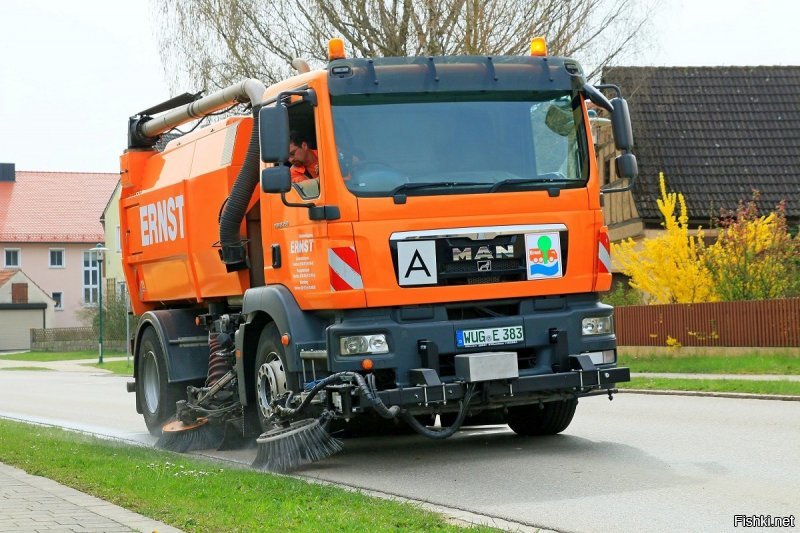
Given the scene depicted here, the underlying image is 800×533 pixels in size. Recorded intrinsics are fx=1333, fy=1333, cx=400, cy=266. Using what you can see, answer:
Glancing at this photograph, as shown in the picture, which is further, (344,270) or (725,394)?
(725,394)

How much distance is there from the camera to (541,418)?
12.5 metres

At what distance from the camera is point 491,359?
10.4m

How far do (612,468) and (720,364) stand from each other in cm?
1453

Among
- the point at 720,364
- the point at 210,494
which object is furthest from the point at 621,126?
the point at 720,364

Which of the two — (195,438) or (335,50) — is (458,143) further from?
(195,438)

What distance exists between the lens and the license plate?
10562mm

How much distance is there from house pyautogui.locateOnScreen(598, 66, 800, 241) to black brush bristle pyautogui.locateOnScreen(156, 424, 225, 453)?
79.6 feet

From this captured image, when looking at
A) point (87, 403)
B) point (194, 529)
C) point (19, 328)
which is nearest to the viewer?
point (194, 529)

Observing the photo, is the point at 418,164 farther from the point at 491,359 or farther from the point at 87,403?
the point at 87,403

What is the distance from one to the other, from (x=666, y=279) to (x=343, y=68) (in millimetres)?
18990

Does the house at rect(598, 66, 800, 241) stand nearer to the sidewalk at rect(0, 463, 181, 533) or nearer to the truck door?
the truck door

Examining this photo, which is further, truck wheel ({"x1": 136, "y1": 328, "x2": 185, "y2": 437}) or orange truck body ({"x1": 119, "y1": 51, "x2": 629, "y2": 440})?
truck wheel ({"x1": 136, "y1": 328, "x2": 185, "y2": 437})

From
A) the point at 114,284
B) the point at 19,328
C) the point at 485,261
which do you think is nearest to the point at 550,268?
the point at 485,261

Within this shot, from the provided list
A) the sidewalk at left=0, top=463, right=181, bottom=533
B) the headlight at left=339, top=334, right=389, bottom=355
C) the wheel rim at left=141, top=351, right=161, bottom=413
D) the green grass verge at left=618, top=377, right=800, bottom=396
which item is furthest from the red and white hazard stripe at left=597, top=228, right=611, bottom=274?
the green grass verge at left=618, top=377, right=800, bottom=396
